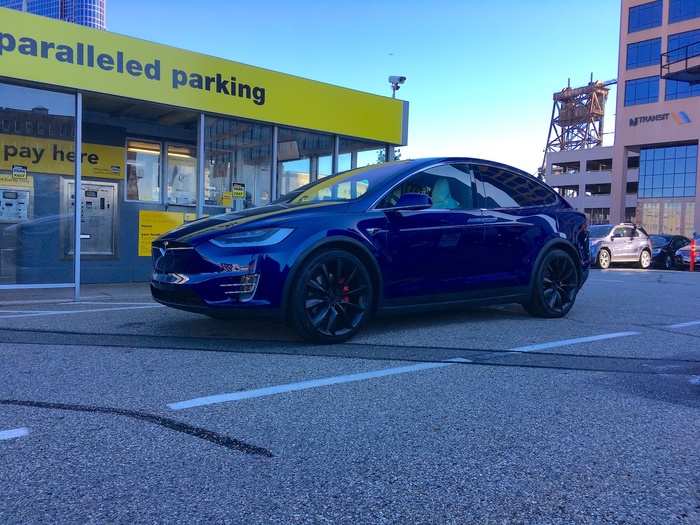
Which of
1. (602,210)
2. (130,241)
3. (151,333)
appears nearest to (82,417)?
(151,333)

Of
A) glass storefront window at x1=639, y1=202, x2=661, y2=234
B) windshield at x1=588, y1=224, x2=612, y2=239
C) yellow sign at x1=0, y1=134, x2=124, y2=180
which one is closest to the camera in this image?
yellow sign at x1=0, y1=134, x2=124, y2=180

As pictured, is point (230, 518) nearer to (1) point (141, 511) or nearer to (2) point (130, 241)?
(1) point (141, 511)

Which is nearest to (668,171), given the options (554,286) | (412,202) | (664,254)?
(664,254)

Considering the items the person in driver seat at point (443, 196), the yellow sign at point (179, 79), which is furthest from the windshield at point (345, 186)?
the yellow sign at point (179, 79)

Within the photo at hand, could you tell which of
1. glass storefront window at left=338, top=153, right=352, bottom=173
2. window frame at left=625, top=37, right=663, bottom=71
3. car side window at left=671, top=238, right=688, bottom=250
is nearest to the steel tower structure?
window frame at left=625, top=37, right=663, bottom=71

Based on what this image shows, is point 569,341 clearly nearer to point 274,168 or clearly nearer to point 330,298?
point 330,298

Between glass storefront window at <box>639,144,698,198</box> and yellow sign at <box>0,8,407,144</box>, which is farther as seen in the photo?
glass storefront window at <box>639,144,698,198</box>

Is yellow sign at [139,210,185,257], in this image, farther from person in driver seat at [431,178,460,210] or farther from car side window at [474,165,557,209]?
car side window at [474,165,557,209]

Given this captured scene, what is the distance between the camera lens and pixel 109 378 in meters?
3.95

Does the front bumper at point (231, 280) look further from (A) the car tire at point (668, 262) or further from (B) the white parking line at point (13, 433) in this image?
(A) the car tire at point (668, 262)

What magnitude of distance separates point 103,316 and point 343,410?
415cm

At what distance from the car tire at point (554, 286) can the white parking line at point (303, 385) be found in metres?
2.21

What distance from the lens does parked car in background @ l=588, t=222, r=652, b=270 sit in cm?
1919

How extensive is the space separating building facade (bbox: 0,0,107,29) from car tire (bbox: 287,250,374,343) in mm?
6175
